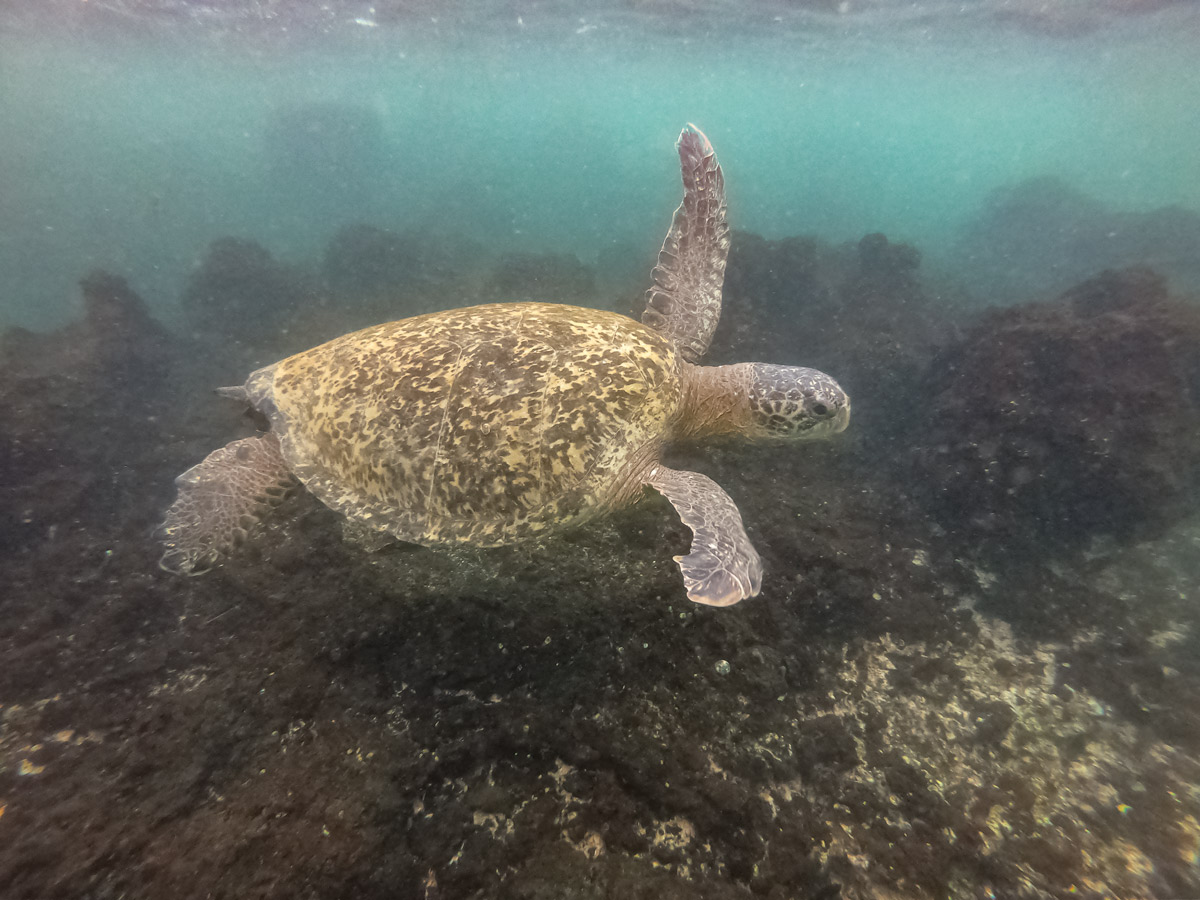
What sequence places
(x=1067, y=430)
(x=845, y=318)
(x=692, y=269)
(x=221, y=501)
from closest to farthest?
1. (x=221, y=501)
2. (x=692, y=269)
3. (x=1067, y=430)
4. (x=845, y=318)

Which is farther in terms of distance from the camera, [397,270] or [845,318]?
[397,270]

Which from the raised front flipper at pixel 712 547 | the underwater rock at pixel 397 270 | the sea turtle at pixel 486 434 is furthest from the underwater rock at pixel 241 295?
the raised front flipper at pixel 712 547

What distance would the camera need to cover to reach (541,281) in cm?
Answer: 938

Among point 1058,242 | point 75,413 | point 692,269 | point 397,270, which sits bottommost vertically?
point 75,413

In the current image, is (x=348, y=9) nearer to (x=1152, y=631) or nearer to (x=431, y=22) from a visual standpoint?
(x=431, y=22)

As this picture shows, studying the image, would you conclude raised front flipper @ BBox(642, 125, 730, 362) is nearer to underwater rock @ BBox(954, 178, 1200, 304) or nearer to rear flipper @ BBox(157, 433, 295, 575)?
rear flipper @ BBox(157, 433, 295, 575)

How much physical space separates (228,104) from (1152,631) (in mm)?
61348

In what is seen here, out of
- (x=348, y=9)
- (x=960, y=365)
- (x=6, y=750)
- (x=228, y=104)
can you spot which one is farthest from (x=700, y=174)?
(x=228, y=104)

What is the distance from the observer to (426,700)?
2.48m

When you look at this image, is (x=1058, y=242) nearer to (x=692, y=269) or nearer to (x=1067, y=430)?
(x=1067, y=430)

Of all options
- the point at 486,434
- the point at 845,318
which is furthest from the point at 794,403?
the point at 845,318

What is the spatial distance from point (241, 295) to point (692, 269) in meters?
10.3

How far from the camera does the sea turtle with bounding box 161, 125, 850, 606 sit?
2484 millimetres

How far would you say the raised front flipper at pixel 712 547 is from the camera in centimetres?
211
